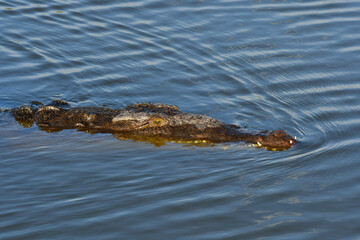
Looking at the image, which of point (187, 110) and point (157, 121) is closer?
point (157, 121)

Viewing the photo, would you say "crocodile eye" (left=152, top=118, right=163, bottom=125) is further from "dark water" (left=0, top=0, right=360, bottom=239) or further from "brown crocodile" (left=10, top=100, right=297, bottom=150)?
"dark water" (left=0, top=0, right=360, bottom=239)

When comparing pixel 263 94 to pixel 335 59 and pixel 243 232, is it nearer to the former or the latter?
pixel 335 59

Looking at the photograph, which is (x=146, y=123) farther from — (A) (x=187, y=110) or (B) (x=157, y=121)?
(A) (x=187, y=110)

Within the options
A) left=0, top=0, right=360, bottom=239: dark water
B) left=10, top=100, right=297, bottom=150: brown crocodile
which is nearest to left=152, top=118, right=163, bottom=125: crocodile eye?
left=10, top=100, right=297, bottom=150: brown crocodile

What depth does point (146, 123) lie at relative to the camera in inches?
326

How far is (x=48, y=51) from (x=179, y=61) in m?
2.75

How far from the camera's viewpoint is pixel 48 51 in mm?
11508

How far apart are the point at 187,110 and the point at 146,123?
1075mm

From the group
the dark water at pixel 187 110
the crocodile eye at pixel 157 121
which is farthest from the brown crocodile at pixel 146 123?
the dark water at pixel 187 110

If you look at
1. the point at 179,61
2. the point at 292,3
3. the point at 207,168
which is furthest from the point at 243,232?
the point at 292,3

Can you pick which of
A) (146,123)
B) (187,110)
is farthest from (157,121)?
(187,110)

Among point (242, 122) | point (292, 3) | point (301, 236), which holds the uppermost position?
point (292, 3)

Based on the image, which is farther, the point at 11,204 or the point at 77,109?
the point at 77,109

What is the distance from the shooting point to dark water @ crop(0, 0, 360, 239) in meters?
5.88
